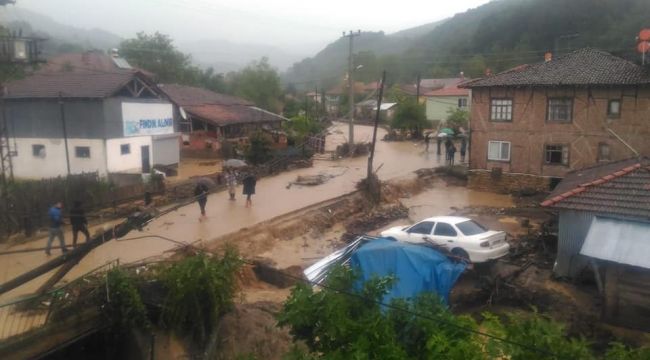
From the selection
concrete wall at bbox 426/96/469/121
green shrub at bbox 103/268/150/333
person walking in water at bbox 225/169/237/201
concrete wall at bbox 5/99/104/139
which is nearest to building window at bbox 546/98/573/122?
person walking in water at bbox 225/169/237/201

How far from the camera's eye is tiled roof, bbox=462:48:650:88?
2386cm

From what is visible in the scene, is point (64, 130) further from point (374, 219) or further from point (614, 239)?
point (614, 239)

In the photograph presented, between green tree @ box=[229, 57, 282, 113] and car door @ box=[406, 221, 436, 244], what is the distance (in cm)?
4945

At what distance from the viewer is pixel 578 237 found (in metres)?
13.7

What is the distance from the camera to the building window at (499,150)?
27531mm

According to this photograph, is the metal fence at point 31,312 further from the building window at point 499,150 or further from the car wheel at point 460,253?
the building window at point 499,150

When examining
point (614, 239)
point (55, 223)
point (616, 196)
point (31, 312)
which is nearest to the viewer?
point (31, 312)

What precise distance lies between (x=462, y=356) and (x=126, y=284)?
27.5ft

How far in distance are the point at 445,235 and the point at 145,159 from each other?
1848 cm

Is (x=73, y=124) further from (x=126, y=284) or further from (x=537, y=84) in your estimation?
(x=537, y=84)

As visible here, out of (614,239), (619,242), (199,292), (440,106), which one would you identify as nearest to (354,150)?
(440,106)

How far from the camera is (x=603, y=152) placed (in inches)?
983

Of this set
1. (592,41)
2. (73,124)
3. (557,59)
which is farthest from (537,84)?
(592,41)

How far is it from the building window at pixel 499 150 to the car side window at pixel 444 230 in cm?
1409
